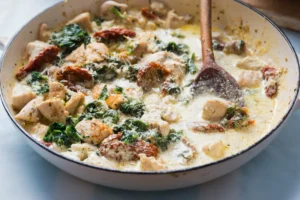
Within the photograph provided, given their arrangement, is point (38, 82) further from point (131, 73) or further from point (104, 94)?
point (131, 73)

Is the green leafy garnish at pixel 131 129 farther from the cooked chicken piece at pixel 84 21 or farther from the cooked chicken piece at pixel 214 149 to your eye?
the cooked chicken piece at pixel 84 21

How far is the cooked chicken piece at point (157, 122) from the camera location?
2646mm

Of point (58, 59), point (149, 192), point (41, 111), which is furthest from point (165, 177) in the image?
point (58, 59)

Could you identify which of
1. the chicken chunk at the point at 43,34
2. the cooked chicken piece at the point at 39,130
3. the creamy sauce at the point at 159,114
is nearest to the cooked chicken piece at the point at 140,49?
the creamy sauce at the point at 159,114

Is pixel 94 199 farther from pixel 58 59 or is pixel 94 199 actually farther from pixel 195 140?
pixel 58 59

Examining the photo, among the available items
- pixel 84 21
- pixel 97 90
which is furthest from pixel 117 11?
pixel 97 90

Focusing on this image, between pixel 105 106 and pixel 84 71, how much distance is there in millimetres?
312

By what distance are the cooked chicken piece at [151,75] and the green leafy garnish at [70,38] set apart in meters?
0.58

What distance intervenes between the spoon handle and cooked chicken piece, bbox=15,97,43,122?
108 centimetres

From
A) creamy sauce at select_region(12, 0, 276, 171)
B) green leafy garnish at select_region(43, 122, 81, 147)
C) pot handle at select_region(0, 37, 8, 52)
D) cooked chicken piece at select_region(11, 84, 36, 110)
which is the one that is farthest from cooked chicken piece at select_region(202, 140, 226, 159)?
pot handle at select_region(0, 37, 8, 52)

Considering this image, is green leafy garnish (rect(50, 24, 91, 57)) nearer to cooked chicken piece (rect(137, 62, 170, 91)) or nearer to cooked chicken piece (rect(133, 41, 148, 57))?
Answer: cooked chicken piece (rect(133, 41, 148, 57))

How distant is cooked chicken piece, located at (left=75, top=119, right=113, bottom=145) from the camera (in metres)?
2.61

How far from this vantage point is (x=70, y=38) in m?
3.41

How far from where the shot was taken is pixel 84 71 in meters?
3.04
